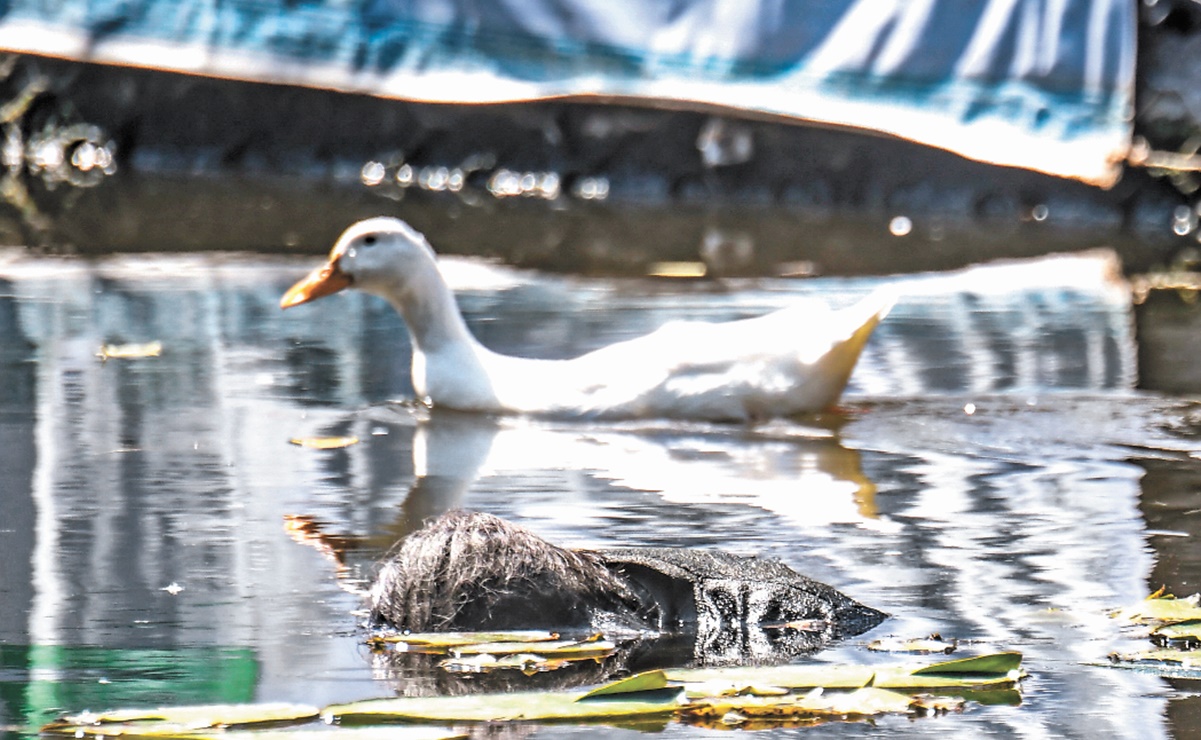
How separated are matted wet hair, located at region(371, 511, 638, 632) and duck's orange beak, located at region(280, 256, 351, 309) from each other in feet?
9.78

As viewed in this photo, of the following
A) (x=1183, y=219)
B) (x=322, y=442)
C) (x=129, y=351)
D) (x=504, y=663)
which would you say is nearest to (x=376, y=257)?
(x=322, y=442)

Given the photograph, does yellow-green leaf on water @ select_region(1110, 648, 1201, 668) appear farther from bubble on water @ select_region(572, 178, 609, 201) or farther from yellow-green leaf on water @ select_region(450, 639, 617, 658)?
bubble on water @ select_region(572, 178, 609, 201)

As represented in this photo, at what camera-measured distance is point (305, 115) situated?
48.3 feet

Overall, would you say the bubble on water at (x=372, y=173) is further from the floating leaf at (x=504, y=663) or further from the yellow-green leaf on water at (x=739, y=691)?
the yellow-green leaf on water at (x=739, y=691)

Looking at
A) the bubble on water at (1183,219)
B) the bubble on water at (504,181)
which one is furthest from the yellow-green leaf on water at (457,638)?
the bubble on water at (504,181)

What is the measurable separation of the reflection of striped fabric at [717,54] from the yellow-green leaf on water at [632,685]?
9654 millimetres

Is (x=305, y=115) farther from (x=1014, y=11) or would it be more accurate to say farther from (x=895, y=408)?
(x=895, y=408)

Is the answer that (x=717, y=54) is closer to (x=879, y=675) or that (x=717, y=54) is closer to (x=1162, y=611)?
(x=1162, y=611)

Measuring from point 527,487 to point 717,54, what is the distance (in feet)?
27.1

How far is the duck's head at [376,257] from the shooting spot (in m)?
6.96

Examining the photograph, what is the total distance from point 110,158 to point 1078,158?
6.89 m

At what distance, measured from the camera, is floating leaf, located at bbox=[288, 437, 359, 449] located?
616 cm

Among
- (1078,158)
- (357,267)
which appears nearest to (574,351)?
(357,267)

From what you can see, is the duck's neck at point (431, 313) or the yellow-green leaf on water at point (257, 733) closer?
the yellow-green leaf on water at point (257, 733)
